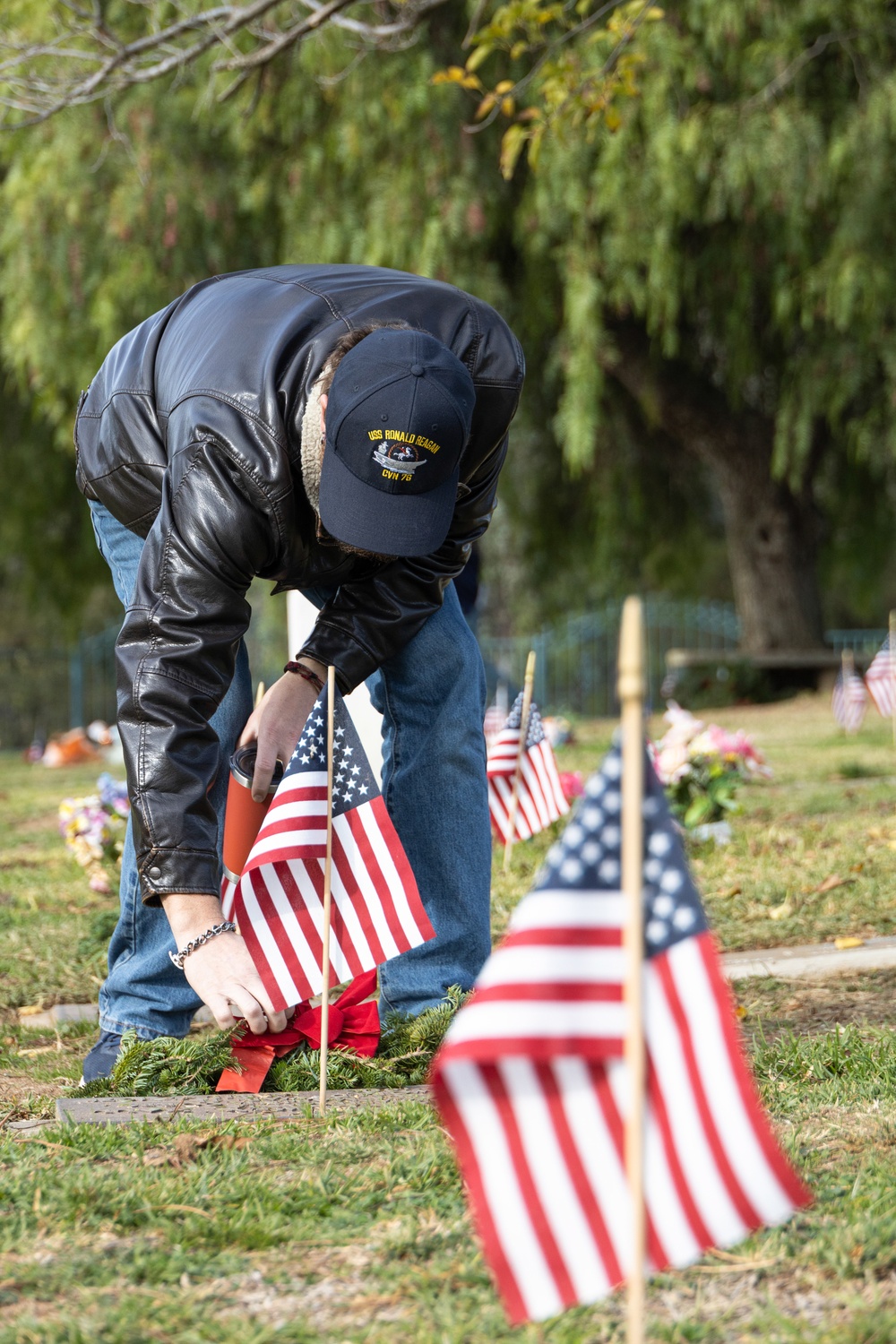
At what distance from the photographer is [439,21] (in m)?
10.4

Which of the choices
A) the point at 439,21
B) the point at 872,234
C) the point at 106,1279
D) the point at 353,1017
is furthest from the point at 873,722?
the point at 106,1279

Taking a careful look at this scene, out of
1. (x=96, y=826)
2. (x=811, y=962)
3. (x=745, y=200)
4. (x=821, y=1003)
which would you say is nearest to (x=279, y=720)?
(x=821, y=1003)

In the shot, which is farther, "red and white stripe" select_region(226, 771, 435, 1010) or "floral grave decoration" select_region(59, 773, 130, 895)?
"floral grave decoration" select_region(59, 773, 130, 895)

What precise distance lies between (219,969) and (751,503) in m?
12.1

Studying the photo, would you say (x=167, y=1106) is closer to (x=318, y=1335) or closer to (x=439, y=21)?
(x=318, y=1335)

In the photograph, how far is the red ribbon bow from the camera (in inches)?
103

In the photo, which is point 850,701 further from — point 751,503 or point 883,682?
point 751,503

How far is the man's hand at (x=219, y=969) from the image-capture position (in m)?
2.16

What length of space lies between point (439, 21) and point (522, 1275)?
10467 mm

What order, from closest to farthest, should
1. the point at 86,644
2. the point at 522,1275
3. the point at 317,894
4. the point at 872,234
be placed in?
the point at 522,1275, the point at 317,894, the point at 872,234, the point at 86,644

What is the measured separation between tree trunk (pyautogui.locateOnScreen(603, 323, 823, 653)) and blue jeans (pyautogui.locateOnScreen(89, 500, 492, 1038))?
9696 millimetres

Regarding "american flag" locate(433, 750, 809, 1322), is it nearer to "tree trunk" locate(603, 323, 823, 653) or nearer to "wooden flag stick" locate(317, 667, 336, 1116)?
"wooden flag stick" locate(317, 667, 336, 1116)

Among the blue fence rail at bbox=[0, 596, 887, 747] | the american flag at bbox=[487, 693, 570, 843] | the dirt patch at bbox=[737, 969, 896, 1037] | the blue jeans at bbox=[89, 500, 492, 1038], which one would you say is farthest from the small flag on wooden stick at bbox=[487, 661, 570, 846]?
the blue fence rail at bbox=[0, 596, 887, 747]

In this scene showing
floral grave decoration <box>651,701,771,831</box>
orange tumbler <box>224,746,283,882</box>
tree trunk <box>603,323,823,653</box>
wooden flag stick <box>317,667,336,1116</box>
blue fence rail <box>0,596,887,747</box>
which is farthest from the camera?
blue fence rail <box>0,596,887,747</box>
